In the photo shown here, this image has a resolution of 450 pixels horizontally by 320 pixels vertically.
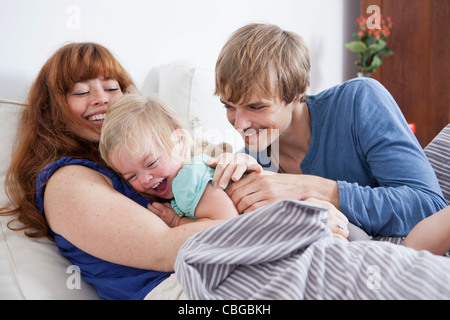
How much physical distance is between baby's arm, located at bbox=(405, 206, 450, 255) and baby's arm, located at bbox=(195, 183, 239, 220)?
44cm

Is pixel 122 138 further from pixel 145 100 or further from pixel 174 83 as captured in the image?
pixel 174 83

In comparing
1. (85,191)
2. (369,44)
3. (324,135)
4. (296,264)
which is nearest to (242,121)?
(324,135)

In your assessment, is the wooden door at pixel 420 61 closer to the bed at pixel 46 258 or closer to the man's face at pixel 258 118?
the bed at pixel 46 258

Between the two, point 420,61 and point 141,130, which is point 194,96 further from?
point 420,61

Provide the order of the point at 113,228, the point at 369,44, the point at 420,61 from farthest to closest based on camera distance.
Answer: the point at 420,61 < the point at 369,44 < the point at 113,228

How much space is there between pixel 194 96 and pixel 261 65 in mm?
493

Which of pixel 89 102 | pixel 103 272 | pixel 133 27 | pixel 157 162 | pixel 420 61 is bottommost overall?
pixel 103 272

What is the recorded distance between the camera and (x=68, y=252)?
1136mm

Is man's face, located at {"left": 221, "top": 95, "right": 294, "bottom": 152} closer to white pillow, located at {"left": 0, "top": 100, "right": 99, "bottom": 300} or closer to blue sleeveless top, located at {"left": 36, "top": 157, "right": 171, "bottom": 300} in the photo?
blue sleeveless top, located at {"left": 36, "top": 157, "right": 171, "bottom": 300}

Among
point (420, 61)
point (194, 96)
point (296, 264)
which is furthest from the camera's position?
point (420, 61)

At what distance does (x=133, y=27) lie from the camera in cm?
178

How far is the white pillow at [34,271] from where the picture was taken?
Result: 3.27 ft

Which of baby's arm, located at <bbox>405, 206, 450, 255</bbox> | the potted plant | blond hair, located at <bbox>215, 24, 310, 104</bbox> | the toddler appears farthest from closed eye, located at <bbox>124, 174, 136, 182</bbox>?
the potted plant
